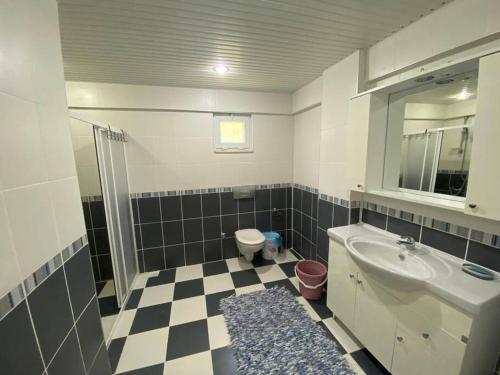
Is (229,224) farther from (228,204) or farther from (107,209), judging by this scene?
(107,209)

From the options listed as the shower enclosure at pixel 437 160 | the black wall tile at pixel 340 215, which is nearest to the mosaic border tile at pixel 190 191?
the black wall tile at pixel 340 215

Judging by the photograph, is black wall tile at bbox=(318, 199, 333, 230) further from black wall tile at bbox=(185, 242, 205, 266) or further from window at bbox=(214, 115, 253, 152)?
black wall tile at bbox=(185, 242, 205, 266)

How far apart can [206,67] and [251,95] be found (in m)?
0.83

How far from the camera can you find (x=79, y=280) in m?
0.97

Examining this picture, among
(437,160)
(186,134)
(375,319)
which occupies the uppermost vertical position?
(186,134)

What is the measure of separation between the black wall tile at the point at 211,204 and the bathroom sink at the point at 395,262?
65.7 inches

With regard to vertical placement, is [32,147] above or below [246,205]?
above

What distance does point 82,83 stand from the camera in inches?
83.5

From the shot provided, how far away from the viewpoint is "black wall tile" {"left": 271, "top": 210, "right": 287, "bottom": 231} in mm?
2953

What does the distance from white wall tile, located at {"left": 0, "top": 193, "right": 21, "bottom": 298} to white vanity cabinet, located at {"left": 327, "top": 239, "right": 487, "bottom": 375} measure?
1.67 m

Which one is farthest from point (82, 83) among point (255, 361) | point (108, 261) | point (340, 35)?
point (255, 361)

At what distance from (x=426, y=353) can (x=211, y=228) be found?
2216 mm

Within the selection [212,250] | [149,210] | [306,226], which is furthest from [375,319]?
[149,210]

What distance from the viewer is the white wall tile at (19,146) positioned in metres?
0.62
